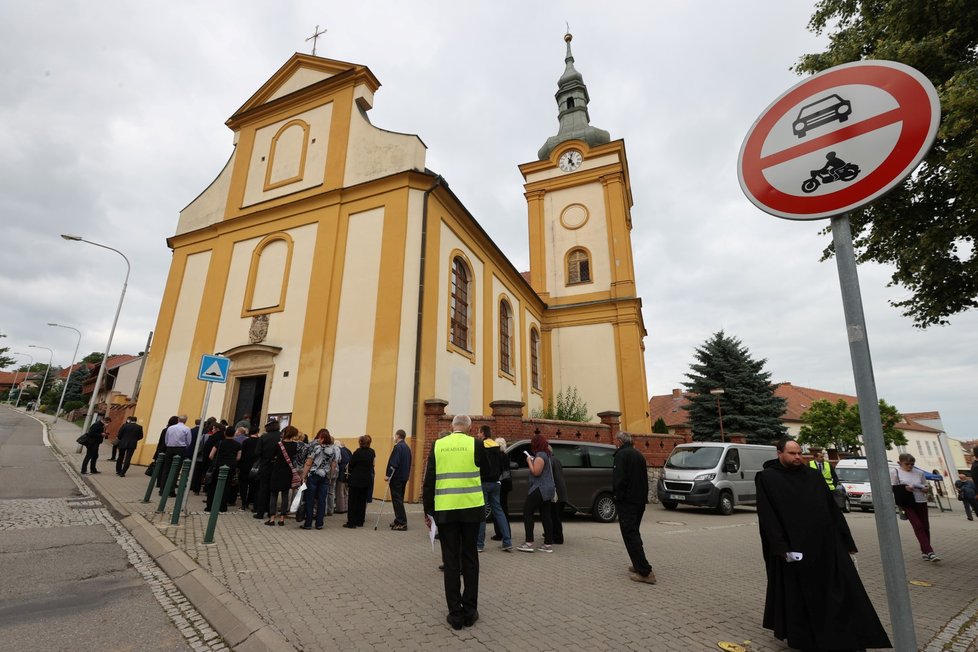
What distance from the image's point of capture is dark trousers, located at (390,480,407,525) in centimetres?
818

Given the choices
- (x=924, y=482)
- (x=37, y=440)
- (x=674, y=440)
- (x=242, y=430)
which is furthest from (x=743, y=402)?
(x=37, y=440)

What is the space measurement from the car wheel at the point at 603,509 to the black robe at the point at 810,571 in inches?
263

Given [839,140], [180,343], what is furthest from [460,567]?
[180,343]

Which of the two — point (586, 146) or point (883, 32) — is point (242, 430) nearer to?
point (883, 32)

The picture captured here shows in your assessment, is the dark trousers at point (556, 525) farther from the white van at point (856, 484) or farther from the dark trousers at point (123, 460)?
the white van at point (856, 484)

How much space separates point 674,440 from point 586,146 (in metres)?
17.6

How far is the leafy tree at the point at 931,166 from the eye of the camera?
6341 millimetres

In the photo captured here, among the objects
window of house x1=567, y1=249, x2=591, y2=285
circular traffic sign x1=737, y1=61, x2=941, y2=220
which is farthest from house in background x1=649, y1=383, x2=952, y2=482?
circular traffic sign x1=737, y1=61, x2=941, y2=220

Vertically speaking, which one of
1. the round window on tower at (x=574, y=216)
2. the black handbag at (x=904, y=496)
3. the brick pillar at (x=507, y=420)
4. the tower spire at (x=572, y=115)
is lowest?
the black handbag at (x=904, y=496)

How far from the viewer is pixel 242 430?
1004 centimetres

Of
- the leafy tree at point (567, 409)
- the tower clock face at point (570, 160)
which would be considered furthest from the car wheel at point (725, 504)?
the tower clock face at point (570, 160)

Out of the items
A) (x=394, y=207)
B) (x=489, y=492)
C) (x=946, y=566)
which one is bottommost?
(x=946, y=566)

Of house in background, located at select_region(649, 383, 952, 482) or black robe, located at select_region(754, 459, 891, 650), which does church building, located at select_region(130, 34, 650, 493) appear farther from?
house in background, located at select_region(649, 383, 952, 482)

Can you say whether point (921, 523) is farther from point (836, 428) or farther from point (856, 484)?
point (836, 428)
